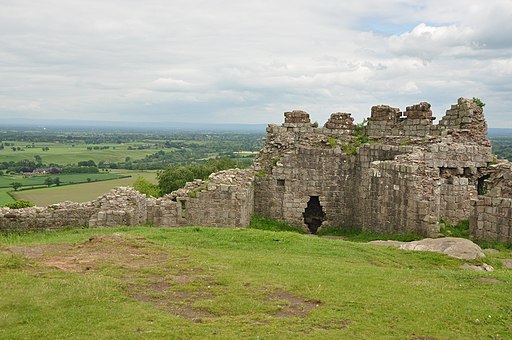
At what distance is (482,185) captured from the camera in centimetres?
2409

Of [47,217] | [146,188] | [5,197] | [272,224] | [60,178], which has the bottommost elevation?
[60,178]

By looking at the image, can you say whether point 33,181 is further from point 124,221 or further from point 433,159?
point 433,159

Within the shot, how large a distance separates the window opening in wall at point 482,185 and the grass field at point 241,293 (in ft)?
20.5

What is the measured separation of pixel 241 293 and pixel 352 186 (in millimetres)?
16230

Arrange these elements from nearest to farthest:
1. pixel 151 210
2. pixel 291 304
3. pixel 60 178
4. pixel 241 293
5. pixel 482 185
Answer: pixel 291 304 → pixel 241 293 → pixel 482 185 → pixel 151 210 → pixel 60 178

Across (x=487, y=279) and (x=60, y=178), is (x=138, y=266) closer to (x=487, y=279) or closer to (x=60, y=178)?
(x=487, y=279)

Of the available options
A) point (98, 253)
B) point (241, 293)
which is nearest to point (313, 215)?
point (98, 253)

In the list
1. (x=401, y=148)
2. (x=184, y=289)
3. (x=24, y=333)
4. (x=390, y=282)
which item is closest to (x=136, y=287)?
(x=184, y=289)

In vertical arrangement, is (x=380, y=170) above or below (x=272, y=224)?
above

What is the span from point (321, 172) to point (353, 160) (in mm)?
1644

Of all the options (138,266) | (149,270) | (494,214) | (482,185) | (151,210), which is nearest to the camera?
(149,270)

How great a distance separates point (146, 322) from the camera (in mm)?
9984

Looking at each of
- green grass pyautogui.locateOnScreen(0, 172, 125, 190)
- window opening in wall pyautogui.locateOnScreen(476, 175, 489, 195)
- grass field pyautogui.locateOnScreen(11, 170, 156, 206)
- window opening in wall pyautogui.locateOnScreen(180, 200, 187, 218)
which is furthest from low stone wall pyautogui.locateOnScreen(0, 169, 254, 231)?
green grass pyautogui.locateOnScreen(0, 172, 125, 190)

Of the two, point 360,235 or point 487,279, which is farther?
point 360,235
